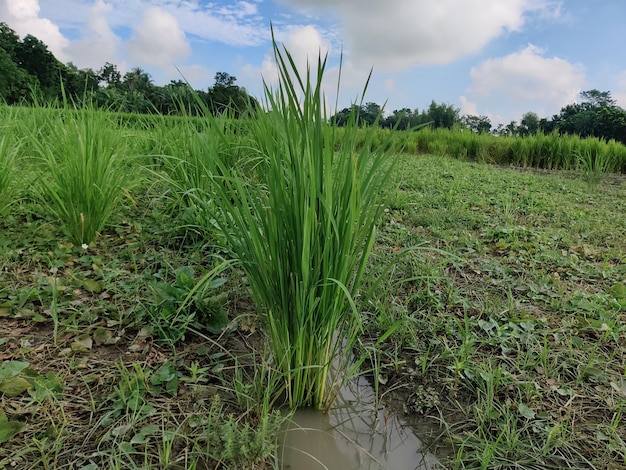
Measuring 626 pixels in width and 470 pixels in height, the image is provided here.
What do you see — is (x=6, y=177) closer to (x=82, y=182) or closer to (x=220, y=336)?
(x=82, y=182)

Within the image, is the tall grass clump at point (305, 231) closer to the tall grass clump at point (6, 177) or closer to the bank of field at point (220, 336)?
the bank of field at point (220, 336)

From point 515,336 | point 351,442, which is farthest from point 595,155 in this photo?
point 351,442

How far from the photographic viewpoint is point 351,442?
1.05 metres

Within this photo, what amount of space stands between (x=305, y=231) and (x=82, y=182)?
1.43 m

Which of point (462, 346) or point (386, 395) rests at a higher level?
point (462, 346)

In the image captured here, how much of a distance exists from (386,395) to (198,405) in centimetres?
59

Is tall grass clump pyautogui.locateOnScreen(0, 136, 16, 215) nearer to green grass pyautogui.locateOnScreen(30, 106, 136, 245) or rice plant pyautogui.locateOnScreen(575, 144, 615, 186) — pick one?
green grass pyautogui.locateOnScreen(30, 106, 136, 245)

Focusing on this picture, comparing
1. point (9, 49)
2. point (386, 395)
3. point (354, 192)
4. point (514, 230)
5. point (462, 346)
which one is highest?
point (9, 49)

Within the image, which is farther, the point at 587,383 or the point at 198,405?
the point at 587,383

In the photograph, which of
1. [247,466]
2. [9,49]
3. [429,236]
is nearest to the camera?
[247,466]

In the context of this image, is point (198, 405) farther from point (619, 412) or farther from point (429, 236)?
point (429, 236)

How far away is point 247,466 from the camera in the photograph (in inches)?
34.8

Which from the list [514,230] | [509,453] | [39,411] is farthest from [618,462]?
[514,230]

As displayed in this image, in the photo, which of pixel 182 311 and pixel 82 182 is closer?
pixel 182 311
